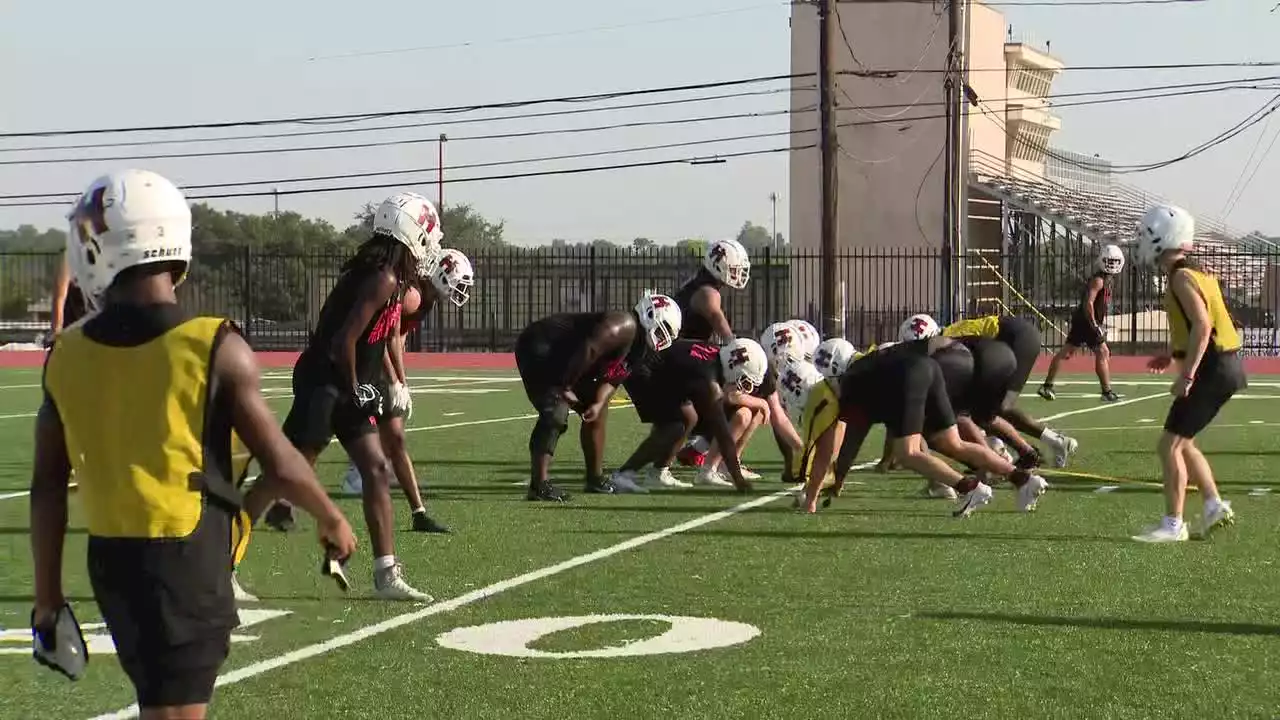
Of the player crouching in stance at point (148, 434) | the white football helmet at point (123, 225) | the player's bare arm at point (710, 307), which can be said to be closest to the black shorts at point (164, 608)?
the player crouching in stance at point (148, 434)

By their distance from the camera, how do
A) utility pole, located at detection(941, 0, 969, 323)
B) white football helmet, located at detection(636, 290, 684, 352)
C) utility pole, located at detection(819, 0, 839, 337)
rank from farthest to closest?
utility pole, located at detection(941, 0, 969, 323), utility pole, located at detection(819, 0, 839, 337), white football helmet, located at detection(636, 290, 684, 352)

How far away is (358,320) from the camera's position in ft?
30.0

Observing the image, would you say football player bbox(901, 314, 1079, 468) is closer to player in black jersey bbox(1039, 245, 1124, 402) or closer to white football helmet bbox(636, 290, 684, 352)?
white football helmet bbox(636, 290, 684, 352)

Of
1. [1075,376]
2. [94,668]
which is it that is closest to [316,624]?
[94,668]

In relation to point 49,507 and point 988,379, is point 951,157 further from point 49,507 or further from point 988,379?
point 49,507

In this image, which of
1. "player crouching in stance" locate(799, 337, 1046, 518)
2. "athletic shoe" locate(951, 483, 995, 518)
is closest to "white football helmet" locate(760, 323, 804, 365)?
"player crouching in stance" locate(799, 337, 1046, 518)

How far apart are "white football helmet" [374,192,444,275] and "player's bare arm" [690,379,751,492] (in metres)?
4.38

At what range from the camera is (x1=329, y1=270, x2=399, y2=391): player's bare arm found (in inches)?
359

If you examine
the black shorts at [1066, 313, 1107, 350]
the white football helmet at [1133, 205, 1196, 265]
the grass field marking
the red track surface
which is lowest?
the red track surface

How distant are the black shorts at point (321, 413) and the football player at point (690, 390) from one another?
15.1ft

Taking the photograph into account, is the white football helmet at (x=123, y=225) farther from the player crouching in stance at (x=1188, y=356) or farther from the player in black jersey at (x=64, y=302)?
the player in black jersey at (x=64, y=302)

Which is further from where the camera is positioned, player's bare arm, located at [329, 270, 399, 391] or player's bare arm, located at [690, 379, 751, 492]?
player's bare arm, located at [690, 379, 751, 492]

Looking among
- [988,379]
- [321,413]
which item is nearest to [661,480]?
[988,379]

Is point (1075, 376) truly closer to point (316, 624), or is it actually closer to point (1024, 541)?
point (1024, 541)
